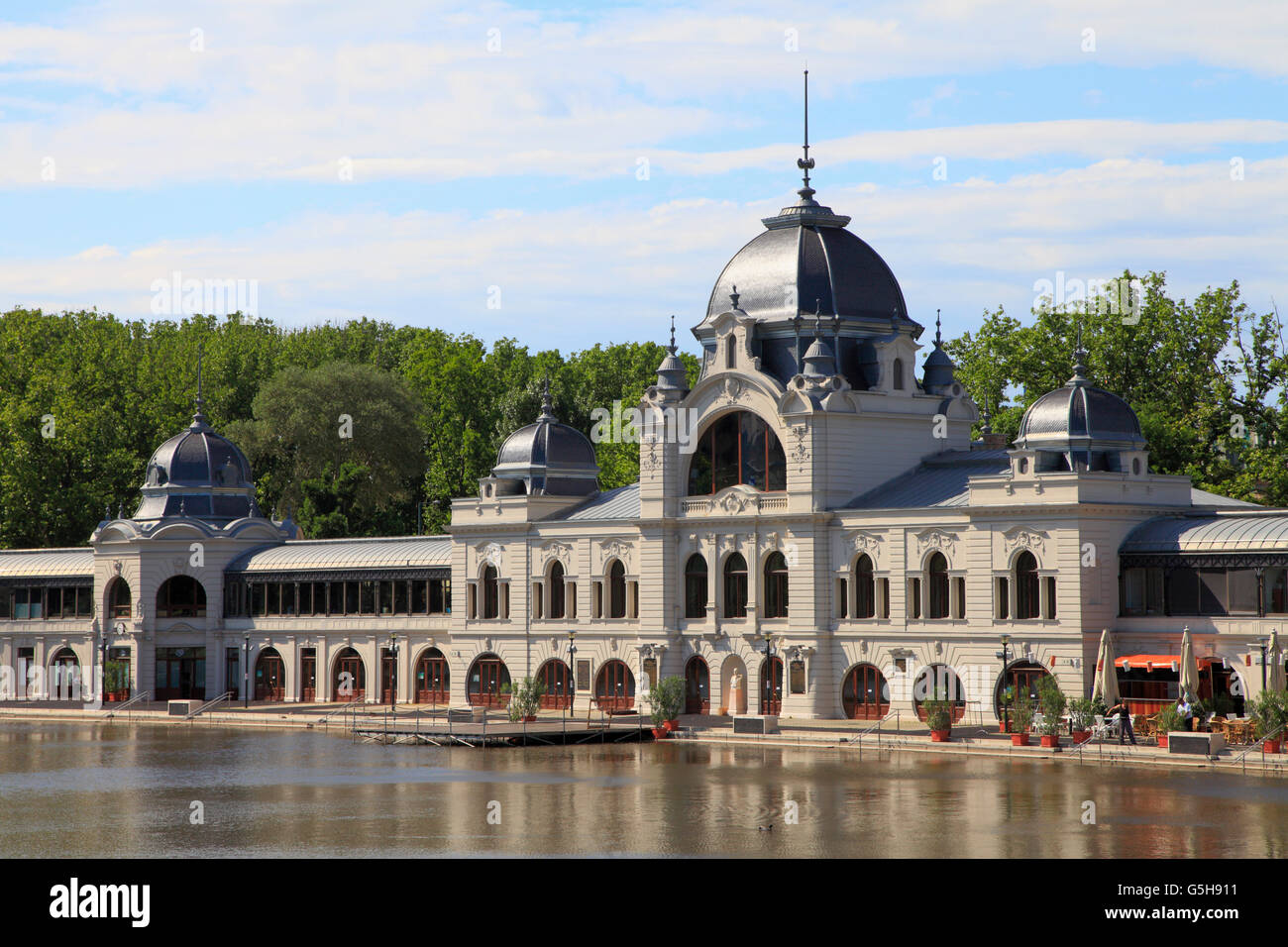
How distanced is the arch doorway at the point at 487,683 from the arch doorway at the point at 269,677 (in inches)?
500

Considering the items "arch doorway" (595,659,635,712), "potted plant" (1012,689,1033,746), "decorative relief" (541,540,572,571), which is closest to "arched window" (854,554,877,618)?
"arch doorway" (595,659,635,712)

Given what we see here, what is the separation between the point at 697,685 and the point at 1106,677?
2020 centimetres

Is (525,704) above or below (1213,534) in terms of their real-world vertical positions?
below

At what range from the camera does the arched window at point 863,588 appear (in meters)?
74.1

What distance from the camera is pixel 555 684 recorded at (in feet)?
276

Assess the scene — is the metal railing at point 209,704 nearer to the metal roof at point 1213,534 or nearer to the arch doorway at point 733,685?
the arch doorway at point 733,685

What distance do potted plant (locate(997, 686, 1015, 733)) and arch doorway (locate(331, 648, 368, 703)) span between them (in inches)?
1358

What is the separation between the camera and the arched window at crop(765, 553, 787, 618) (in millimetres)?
76438

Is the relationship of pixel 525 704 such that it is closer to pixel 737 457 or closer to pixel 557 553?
pixel 557 553

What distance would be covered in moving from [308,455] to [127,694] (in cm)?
2999

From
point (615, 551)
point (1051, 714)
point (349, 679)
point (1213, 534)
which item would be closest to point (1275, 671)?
point (1213, 534)

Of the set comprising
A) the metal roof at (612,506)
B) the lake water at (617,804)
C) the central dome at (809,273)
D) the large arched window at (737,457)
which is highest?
the central dome at (809,273)

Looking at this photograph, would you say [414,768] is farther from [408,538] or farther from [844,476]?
[408,538]

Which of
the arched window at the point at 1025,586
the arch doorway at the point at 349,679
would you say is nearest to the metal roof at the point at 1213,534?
the arched window at the point at 1025,586
